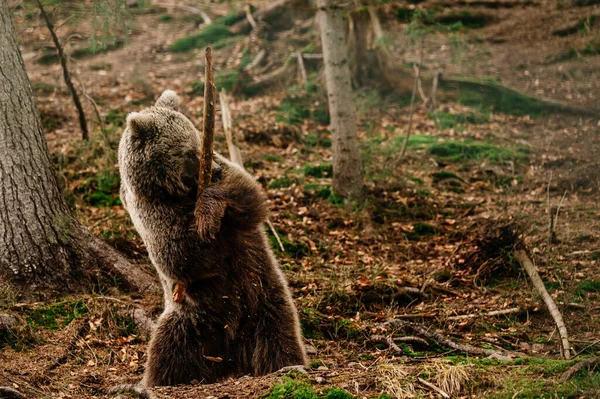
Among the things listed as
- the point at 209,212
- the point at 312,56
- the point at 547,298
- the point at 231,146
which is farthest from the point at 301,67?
the point at 209,212

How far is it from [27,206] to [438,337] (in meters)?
4.58

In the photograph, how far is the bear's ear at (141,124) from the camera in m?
5.57

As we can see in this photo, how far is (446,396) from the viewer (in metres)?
4.30

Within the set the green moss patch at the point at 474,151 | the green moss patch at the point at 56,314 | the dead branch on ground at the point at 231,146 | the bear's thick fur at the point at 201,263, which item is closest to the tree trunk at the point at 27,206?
the green moss patch at the point at 56,314

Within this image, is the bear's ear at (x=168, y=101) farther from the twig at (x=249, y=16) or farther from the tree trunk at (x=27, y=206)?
the twig at (x=249, y=16)

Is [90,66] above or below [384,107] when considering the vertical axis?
above

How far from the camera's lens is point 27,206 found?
692cm

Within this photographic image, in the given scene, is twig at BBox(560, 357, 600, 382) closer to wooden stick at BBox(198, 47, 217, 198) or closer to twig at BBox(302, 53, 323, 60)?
wooden stick at BBox(198, 47, 217, 198)

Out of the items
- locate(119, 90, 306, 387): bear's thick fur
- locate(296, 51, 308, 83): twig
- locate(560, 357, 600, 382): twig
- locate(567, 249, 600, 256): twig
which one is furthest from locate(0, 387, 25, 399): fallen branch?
locate(296, 51, 308, 83): twig

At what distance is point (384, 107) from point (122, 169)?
900 cm

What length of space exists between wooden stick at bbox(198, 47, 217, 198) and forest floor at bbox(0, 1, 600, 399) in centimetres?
171

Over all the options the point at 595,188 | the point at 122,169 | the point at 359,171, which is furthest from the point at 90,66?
the point at 595,188

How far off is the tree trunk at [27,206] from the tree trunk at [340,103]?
408 centimetres

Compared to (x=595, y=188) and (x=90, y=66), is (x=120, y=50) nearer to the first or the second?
(x=90, y=66)
